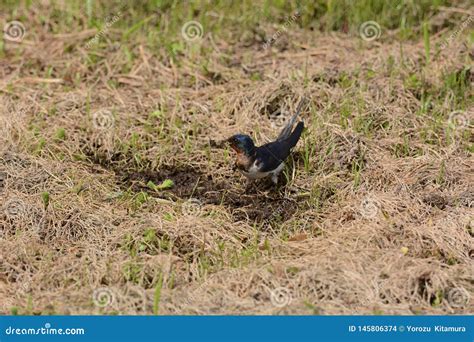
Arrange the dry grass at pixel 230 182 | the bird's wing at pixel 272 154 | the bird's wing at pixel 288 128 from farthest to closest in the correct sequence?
the bird's wing at pixel 288 128
the bird's wing at pixel 272 154
the dry grass at pixel 230 182

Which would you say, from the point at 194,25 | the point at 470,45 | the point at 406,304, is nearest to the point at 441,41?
the point at 470,45

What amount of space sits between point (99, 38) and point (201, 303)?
11.8 ft

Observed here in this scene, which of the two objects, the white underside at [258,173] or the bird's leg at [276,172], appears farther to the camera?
the bird's leg at [276,172]

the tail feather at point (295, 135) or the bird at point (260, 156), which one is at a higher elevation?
the tail feather at point (295, 135)

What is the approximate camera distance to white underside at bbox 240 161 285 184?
600 centimetres

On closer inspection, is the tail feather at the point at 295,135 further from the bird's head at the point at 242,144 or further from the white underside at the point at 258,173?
the bird's head at the point at 242,144

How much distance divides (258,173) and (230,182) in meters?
0.39

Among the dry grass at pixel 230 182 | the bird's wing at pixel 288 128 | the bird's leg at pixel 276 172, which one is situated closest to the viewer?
the dry grass at pixel 230 182

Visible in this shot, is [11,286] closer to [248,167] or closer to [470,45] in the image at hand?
[248,167]

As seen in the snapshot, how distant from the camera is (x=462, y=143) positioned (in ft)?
21.3

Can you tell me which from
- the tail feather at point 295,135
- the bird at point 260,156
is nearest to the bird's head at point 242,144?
the bird at point 260,156

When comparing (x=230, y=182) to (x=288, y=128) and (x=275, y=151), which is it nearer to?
(x=275, y=151)

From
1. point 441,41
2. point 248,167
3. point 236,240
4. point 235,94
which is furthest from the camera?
point 441,41

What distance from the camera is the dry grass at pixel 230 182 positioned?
501 centimetres
